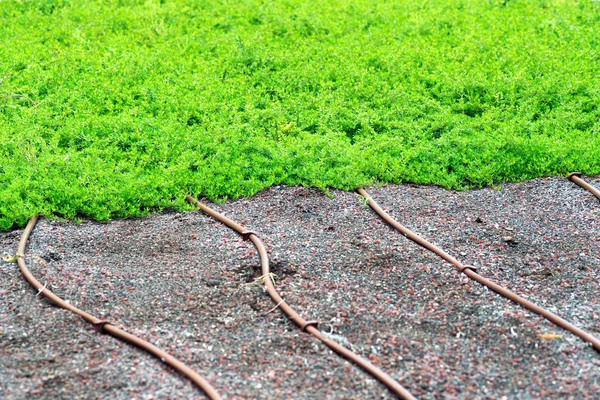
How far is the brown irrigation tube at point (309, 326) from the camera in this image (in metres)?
4.11

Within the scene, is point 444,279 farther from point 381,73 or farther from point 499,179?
point 381,73

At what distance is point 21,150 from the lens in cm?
657

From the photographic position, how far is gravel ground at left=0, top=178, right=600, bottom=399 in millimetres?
4188

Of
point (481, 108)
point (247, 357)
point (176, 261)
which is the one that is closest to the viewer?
point (247, 357)

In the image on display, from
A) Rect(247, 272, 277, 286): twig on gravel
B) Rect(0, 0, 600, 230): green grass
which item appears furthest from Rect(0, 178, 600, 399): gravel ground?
Rect(0, 0, 600, 230): green grass

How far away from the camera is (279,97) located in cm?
788

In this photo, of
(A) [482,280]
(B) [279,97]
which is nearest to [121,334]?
(A) [482,280]

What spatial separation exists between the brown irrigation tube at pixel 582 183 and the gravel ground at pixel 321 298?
0.19 ft

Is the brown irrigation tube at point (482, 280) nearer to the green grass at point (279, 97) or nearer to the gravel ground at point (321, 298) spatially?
the gravel ground at point (321, 298)

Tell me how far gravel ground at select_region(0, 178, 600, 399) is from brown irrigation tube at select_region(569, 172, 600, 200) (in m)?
0.06

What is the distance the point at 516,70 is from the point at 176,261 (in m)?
4.51

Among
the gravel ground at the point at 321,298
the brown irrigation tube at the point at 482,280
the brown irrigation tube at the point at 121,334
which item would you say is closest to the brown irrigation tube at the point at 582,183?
the gravel ground at the point at 321,298

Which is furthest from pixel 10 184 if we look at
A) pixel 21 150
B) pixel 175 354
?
pixel 175 354

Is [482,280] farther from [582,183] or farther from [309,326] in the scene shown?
[582,183]
